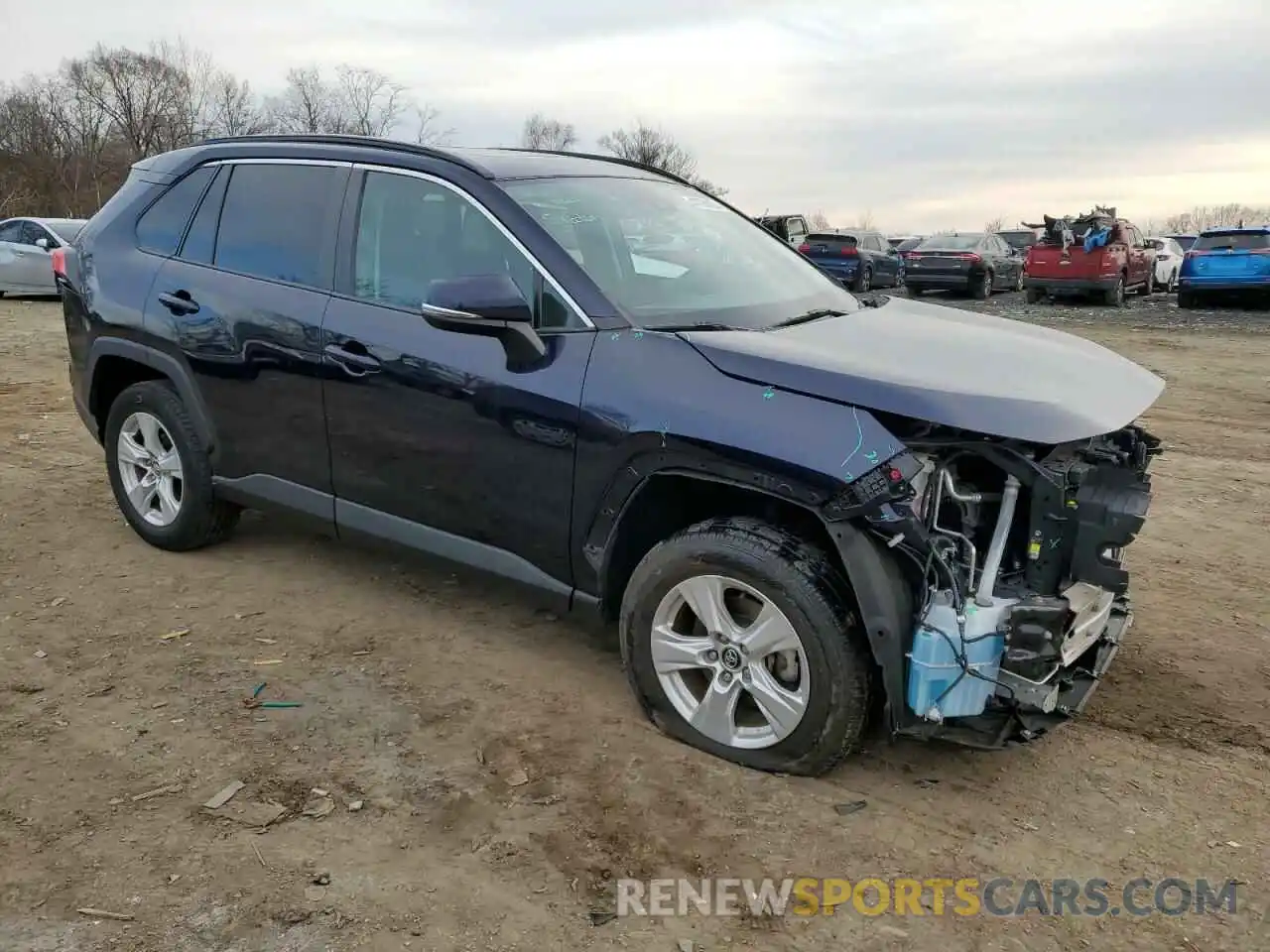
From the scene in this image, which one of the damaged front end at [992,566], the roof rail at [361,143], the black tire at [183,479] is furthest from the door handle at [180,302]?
the damaged front end at [992,566]

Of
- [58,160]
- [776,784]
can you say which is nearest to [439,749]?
[776,784]

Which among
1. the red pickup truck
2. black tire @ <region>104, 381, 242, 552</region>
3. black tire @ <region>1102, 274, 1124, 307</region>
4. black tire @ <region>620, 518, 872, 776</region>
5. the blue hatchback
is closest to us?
black tire @ <region>620, 518, 872, 776</region>

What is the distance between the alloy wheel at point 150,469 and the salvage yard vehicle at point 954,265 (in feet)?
64.8

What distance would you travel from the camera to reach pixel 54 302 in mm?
16734

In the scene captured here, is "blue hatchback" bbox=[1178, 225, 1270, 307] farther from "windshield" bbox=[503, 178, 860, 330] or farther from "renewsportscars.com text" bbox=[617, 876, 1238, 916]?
"renewsportscars.com text" bbox=[617, 876, 1238, 916]

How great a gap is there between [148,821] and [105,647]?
132cm

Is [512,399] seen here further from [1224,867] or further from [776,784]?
[1224,867]

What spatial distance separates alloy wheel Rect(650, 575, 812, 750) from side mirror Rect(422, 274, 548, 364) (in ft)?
3.10

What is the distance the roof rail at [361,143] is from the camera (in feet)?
12.1

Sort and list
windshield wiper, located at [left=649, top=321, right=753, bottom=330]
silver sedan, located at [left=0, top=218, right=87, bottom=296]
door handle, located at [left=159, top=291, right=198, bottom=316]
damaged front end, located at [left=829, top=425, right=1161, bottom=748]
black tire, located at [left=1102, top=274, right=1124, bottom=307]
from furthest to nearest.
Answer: black tire, located at [left=1102, top=274, right=1124, bottom=307], silver sedan, located at [left=0, top=218, right=87, bottom=296], door handle, located at [left=159, top=291, right=198, bottom=316], windshield wiper, located at [left=649, top=321, right=753, bottom=330], damaged front end, located at [left=829, top=425, right=1161, bottom=748]

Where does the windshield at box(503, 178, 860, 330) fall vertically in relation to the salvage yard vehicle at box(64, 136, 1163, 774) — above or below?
above

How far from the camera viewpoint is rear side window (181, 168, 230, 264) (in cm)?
439

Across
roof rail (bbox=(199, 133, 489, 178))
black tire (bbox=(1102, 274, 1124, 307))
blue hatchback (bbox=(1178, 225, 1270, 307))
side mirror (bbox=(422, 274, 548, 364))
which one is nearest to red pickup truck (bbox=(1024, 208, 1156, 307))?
black tire (bbox=(1102, 274, 1124, 307))

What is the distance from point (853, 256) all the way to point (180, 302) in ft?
67.3
